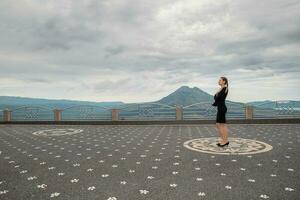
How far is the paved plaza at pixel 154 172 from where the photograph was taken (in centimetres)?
529

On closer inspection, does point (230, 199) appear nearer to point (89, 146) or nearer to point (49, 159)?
point (49, 159)

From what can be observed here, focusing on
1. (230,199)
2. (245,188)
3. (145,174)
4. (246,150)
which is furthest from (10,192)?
(246,150)

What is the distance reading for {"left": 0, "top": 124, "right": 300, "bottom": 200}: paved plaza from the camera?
17.4ft

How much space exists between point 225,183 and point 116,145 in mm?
6077

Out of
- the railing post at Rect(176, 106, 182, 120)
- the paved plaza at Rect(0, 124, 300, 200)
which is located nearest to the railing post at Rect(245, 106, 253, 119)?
the railing post at Rect(176, 106, 182, 120)

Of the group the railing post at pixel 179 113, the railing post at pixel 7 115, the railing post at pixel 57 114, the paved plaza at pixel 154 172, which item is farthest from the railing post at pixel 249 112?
the railing post at pixel 7 115

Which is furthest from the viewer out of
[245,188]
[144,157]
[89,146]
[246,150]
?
[89,146]

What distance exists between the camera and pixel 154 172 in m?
6.78

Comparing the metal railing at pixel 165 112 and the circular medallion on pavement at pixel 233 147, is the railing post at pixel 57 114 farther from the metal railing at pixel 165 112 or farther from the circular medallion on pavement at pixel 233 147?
the circular medallion on pavement at pixel 233 147

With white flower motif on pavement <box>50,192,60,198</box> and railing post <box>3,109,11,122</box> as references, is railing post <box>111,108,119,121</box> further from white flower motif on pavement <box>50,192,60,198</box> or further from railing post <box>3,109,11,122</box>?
white flower motif on pavement <box>50,192,60,198</box>

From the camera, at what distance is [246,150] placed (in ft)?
30.8

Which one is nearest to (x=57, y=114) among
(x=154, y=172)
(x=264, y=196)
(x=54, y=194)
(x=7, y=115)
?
(x=7, y=115)

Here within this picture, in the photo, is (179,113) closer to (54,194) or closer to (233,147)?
(233,147)

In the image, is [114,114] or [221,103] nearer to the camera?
[221,103]
